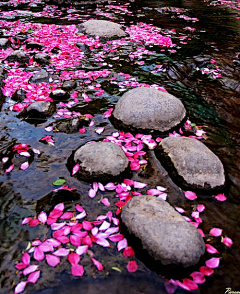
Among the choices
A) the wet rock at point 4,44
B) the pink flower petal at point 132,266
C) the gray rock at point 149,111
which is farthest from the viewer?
the wet rock at point 4,44

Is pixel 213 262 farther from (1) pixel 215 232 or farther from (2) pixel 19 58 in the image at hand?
(2) pixel 19 58

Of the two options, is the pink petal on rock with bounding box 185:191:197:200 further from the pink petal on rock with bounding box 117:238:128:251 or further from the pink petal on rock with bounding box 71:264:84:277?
the pink petal on rock with bounding box 71:264:84:277

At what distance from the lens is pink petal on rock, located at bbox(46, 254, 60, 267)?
257 centimetres

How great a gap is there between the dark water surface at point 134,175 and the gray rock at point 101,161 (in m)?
0.22

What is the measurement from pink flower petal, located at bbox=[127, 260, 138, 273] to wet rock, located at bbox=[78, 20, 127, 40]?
881cm

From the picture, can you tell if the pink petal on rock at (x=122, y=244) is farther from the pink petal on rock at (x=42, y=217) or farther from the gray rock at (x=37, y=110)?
the gray rock at (x=37, y=110)

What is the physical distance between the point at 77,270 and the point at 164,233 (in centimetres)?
104

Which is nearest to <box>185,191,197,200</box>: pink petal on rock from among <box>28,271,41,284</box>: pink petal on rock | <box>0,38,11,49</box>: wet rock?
<box>28,271,41,284</box>: pink petal on rock

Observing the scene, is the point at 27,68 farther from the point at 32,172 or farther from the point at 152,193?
the point at 152,193

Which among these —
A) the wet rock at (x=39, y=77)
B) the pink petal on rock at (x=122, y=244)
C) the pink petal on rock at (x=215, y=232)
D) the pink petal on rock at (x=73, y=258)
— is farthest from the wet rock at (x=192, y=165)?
the wet rock at (x=39, y=77)

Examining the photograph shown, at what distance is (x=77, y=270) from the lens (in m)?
2.52

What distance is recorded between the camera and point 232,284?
249 centimetres

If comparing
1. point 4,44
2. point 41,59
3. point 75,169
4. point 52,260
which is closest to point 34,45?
point 4,44

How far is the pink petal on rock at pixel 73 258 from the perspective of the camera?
258 cm
